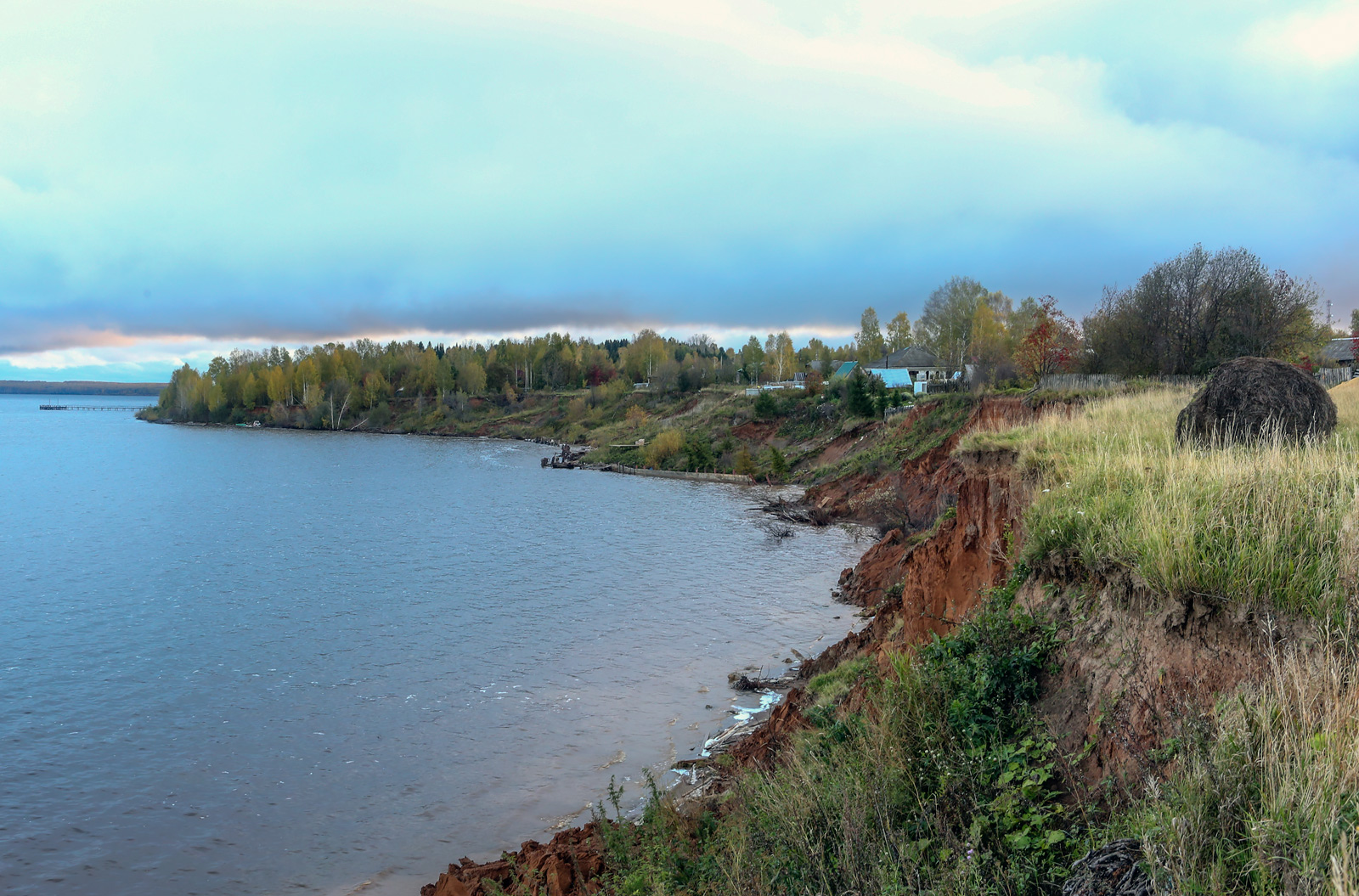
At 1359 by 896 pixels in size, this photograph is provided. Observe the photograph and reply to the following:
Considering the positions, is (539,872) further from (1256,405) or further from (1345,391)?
(1345,391)

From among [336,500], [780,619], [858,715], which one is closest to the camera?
[858,715]

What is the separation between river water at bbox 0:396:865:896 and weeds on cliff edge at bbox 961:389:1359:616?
7883 millimetres

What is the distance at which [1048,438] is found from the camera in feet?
41.3

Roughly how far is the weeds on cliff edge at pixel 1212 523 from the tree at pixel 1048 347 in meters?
41.2

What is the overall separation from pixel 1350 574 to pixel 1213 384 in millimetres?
8495

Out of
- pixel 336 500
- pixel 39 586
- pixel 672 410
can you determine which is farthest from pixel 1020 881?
pixel 672 410

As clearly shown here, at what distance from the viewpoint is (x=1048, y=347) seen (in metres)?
52.3

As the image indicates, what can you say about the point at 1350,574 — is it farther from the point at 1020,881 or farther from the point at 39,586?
the point at 39,586

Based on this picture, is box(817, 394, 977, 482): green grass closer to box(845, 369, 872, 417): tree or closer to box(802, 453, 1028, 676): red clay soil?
box(845, 369, 872, 417): tree

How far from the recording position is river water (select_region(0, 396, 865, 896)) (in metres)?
11.5

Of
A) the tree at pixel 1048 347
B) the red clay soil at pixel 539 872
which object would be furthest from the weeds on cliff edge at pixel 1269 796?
the tree at pixel 1048 347

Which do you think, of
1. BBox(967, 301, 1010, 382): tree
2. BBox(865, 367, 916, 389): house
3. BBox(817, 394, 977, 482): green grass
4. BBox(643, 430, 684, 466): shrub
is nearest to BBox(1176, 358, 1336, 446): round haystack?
BBox(817, 394, 977, 482): green grass

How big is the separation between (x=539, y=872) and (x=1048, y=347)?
51.9 m

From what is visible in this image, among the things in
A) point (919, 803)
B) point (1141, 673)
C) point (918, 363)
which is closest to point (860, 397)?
point (918, 363)
